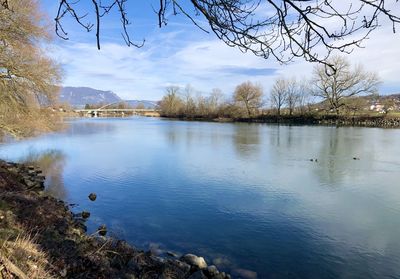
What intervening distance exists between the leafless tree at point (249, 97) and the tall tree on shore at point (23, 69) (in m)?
44.1

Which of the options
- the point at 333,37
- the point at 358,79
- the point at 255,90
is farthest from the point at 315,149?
the point at 255,90

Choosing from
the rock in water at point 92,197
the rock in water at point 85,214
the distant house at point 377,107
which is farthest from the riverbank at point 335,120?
the rock in water at point 85,214

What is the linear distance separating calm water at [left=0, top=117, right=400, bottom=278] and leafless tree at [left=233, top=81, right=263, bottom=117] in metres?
40.2

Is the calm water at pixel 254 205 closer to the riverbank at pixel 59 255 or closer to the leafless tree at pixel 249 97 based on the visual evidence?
the riverbank at pixel 59 255

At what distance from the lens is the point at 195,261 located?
5543 mm

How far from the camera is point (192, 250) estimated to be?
637 cm

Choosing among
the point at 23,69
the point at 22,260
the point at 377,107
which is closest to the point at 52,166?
the point at 23,69

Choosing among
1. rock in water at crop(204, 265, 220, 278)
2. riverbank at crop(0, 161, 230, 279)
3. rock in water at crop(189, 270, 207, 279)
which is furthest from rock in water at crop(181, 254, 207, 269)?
rock in water at crop(189, 270, 207, 279)

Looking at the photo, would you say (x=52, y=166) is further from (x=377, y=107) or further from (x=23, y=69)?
(x=377, y=107)

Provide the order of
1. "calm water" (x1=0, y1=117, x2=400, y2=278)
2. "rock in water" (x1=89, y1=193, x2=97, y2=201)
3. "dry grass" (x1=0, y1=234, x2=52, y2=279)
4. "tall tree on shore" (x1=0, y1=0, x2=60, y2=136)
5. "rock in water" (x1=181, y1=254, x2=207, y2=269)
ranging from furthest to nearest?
"tall tree on shore" (x1=0, y1=0, x2=60, y2=136), "rock in water" (x1=89, y1=193, x2=97, y2=201), "calm water" (x1=0, y1=117, x2=400, y2=278), "rock in water" (x1=181, y1=254, x2=207, y2=269), "dry grass" (x1=0, y1=234, x2=52, y2=279)

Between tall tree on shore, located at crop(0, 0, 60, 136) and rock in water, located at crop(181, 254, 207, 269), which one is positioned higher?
tall tree on shore, located at crop(0, 0, 60, 136)

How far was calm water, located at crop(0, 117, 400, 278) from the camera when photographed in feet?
20.1

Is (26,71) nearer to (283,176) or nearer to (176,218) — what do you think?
(176,218)

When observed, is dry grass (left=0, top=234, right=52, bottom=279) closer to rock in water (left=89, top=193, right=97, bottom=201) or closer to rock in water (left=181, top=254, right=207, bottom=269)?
rock in water (left=181, top=254, right=207, bottom=269)
